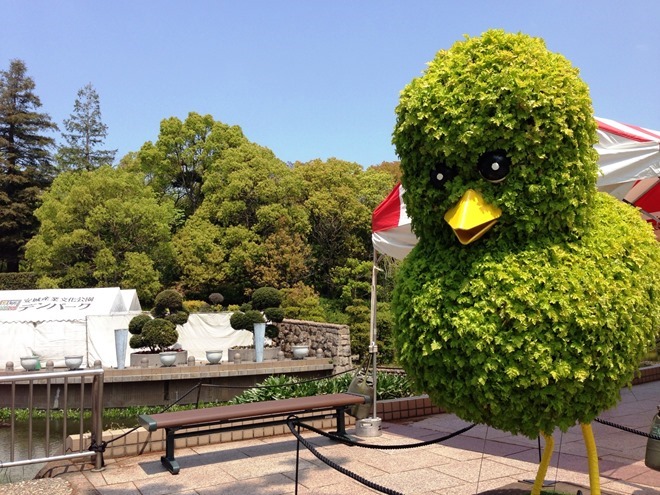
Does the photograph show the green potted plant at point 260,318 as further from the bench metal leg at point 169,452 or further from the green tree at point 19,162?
the green tree at point 19,162

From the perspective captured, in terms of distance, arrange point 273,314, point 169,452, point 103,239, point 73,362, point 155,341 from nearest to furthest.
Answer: point 169,452 < point 73,362 < point 155,341 < point 273,314 < point 103,239

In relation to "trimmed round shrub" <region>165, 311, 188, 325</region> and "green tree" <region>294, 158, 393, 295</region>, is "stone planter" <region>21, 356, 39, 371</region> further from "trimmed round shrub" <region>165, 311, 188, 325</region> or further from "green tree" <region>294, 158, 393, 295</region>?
"green tree" <region>294, 158, 393, 295</region>

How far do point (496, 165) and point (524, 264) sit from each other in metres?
0.58

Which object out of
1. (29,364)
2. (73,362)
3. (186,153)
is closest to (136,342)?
(73,362)

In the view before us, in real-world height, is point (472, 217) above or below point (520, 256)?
above

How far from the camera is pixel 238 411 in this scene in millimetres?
6387

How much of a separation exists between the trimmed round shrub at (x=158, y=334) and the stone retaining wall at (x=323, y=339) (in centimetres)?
400

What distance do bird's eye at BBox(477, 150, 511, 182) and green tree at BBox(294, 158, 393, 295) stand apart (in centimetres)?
2796

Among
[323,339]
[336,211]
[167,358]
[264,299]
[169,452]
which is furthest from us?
[336,211]

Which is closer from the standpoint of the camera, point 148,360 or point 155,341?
point 148,360

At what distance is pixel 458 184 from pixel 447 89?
575mm

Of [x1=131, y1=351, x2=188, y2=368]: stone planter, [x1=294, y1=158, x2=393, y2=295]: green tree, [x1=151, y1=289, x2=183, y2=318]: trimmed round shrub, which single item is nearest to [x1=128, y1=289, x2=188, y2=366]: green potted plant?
[x1=131, y1=351, x2=188, y2=368]: stone planter

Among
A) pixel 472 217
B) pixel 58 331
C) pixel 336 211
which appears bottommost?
pixel 58 331

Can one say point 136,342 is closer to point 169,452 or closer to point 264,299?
point 264,299
